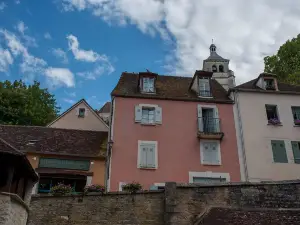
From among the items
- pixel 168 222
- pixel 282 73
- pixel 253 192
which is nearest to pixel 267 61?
pixel 282 73

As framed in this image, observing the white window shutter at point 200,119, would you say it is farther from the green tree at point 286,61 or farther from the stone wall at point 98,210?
the green tree at point 286,61

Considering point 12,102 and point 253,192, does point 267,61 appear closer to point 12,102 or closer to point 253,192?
point 253,192

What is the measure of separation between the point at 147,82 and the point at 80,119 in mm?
6672

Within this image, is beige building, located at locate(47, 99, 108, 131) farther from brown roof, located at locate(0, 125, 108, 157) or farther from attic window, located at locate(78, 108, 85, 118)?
brown roof, located at locate(0, 125, 108, 157)

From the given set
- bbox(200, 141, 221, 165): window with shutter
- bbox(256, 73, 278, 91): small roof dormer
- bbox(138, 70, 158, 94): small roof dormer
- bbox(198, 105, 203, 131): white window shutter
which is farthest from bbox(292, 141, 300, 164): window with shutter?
bbox(138, 70, 158, 94): small roof dormer

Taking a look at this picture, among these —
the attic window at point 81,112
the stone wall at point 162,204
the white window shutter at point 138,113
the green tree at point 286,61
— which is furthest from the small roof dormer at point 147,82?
the green tree at point 286,61

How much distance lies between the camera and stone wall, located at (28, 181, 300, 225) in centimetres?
1295

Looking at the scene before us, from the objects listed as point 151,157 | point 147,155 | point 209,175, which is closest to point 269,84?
point 209,175

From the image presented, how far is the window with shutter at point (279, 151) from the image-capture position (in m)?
19.7

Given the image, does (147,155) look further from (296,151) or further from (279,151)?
(296,151)

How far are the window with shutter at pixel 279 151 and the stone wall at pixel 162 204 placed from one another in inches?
224

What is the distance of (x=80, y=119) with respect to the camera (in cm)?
2588

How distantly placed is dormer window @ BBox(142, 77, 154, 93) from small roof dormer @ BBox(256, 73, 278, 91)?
7.04 meters

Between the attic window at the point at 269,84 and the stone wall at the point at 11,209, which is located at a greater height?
the attic window at the point at 269,84
